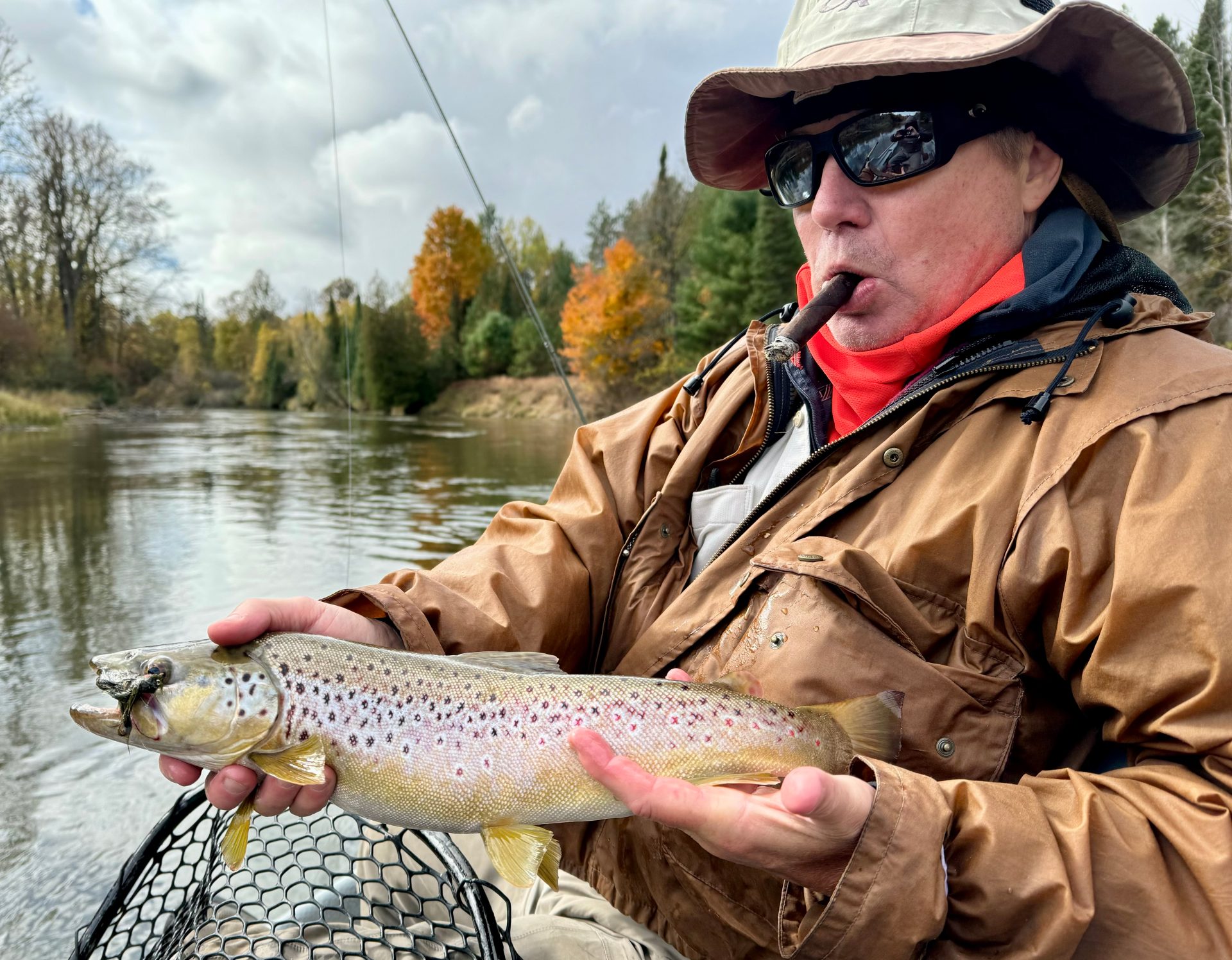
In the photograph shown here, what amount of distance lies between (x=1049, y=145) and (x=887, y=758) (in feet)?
5.25

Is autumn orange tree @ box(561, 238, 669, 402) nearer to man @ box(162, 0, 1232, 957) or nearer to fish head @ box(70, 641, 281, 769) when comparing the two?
man @ box(162, 0, 1232, 957)

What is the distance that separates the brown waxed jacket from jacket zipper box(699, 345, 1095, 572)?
1 cm

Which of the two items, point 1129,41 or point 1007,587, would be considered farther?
point 1129,41

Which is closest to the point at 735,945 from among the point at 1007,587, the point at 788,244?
the point at 1007,587

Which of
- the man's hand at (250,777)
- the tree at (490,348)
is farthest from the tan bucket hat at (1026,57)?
the tree at (490,348)

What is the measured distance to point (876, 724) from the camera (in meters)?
1.66

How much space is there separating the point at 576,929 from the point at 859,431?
1473mm

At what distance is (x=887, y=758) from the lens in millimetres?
1670

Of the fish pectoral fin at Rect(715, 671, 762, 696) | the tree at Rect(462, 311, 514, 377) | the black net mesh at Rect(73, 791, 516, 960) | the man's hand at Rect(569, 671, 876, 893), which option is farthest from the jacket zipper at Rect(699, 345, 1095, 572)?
the tree at Rect(462, 311, 514, 377)

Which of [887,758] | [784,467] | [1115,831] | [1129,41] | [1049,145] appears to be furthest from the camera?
[784,467]

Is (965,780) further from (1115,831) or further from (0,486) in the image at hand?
(0,486)

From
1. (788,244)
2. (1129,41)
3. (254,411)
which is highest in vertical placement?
(788,244)

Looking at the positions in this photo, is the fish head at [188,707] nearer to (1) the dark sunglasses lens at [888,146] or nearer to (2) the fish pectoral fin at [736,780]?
(2) the fish pectoral fin at [736,780]

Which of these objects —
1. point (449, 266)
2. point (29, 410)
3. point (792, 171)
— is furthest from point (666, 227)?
point (792, 171)
